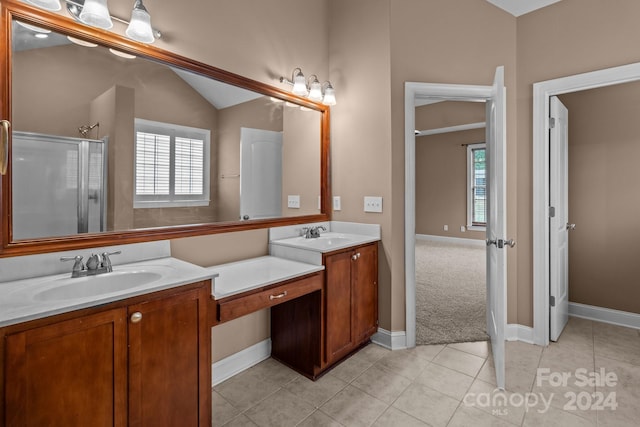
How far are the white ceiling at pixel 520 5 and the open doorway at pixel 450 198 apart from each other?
286 cm

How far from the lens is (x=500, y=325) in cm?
188

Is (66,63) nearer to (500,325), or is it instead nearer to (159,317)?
(159,317)

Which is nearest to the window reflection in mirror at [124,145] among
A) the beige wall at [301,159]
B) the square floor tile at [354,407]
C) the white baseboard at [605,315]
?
the beige wall at [301,159]

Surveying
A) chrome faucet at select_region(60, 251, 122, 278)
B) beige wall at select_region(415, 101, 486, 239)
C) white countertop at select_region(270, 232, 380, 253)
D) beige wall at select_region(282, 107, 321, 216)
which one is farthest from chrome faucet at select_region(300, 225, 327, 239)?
beige wall at select_region(415, 101, 486, 239)

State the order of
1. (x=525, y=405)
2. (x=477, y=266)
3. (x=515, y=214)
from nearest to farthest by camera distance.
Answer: (x=525, y=405) < (x=515, y=214) < (x=477, y=266)

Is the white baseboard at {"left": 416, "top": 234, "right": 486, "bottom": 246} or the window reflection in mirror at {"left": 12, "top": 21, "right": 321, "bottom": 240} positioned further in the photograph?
the white baseboard at {"left": 416, "top": 234, "right": 486, "bottom": 246}

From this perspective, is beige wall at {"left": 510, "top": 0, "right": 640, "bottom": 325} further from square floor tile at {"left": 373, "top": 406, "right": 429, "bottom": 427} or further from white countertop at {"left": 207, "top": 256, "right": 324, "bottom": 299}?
white countertop at {"left": 207, "top": 256, "right": 324, "bottom": 299}

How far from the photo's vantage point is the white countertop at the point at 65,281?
0.99m

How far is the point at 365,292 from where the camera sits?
2391mm

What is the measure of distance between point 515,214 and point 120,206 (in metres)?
2.84

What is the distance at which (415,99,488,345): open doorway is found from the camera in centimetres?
461

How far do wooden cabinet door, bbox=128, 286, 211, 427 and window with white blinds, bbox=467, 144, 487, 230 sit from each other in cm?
664

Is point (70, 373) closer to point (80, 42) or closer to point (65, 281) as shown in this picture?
point (65, 281)

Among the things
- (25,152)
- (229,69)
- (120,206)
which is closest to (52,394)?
(120,206)
